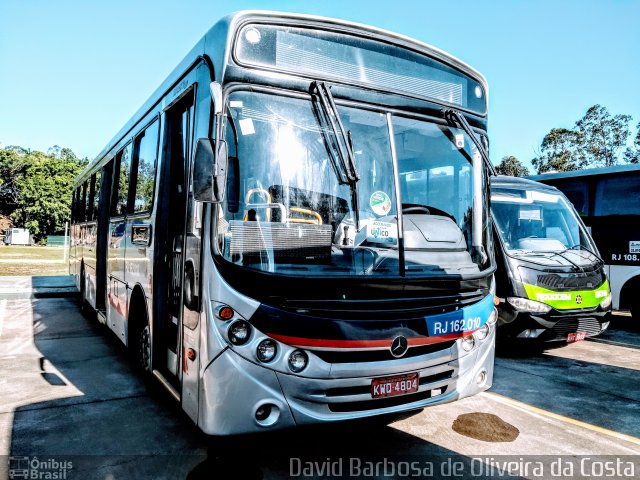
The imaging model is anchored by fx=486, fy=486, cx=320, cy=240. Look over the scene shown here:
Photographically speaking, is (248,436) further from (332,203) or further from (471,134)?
(471,134)

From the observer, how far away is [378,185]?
3.58 metres

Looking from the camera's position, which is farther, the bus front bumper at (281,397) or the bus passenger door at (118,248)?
the bus passenger door at (118,248)

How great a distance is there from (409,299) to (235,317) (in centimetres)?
124

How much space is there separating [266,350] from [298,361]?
0.22 metres

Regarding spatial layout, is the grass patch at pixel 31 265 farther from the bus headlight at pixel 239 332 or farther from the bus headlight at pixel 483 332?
the bus headlight at pixel 483 332

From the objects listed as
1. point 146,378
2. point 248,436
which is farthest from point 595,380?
point 146,378

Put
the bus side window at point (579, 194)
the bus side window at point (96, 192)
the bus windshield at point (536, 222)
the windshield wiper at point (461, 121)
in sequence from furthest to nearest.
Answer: the bus side window at point (579, 194), the bus side window at point (96, 192), the bus windshield at point (536, 222), the windshield wiper at point (461, 121)

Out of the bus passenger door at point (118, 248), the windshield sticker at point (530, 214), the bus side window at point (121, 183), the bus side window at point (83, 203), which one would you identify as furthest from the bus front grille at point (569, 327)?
the bus side window at point (83, 203)

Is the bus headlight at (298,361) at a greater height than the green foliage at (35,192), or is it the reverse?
the green foliage at (35,192)

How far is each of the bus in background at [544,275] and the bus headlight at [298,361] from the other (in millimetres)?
4678

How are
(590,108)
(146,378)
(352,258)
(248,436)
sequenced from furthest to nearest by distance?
(590,108)
(146,378)
(352,258)
(248,436)

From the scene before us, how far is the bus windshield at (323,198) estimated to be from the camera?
3150 millimetres

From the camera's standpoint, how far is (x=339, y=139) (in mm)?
3359

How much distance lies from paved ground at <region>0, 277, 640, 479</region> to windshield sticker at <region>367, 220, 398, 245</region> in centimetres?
126
